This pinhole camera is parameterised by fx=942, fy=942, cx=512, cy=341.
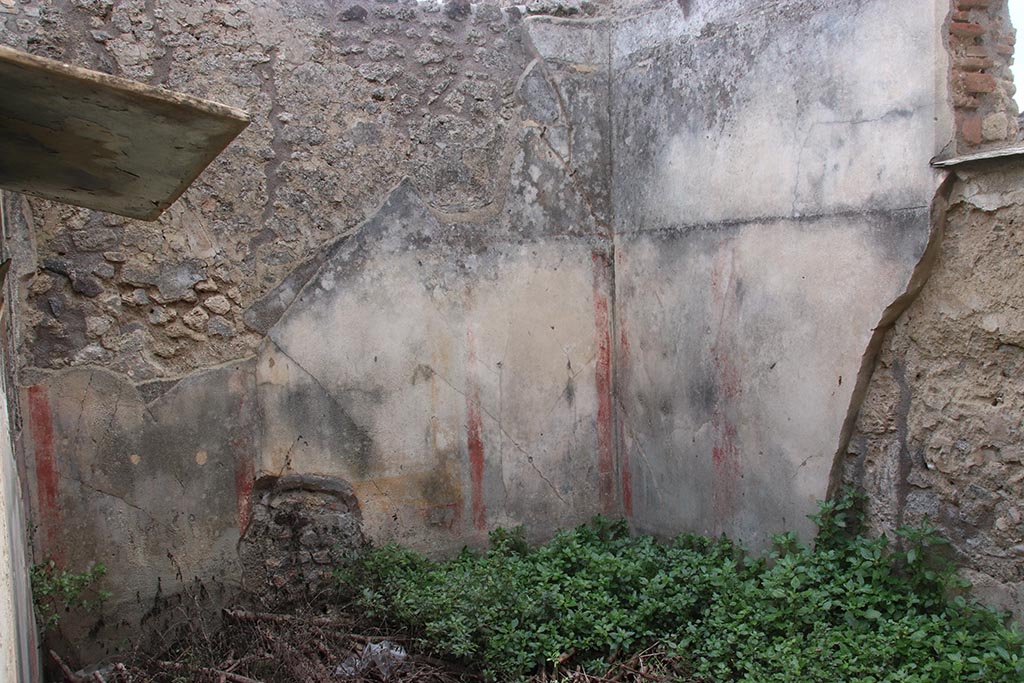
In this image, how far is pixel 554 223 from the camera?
14.0 feet

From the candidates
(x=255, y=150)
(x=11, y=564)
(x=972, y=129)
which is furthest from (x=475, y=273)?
(x=11, y=564)

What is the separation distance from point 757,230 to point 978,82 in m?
0.92

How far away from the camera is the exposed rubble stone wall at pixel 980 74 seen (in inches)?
121

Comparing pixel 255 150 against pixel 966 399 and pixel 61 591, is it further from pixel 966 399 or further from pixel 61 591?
pixel 966 399

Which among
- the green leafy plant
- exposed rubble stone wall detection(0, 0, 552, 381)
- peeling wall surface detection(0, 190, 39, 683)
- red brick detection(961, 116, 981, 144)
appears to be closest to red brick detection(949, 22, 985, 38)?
red brick detection(961, 116, 981, 144)

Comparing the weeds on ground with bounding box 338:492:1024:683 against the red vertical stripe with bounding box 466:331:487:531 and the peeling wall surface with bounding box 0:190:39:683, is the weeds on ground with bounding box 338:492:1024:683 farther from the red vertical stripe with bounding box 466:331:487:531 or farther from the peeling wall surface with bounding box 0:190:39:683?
the peeling wall surface with bounding box 0:190:39:683

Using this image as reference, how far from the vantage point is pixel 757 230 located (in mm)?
3682

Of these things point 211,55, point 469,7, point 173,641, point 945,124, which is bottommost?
point 173,641

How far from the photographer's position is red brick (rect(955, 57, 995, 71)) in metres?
3.08

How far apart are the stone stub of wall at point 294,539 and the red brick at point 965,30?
9.10ft

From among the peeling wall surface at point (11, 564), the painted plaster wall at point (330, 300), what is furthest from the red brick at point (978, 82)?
the peeling wall surface at point (11, 564)

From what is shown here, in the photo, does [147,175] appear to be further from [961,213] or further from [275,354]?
[961,213]

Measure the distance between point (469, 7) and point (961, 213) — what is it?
86.6 inches

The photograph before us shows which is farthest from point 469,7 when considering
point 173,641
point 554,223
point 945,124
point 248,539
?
point 173,641
